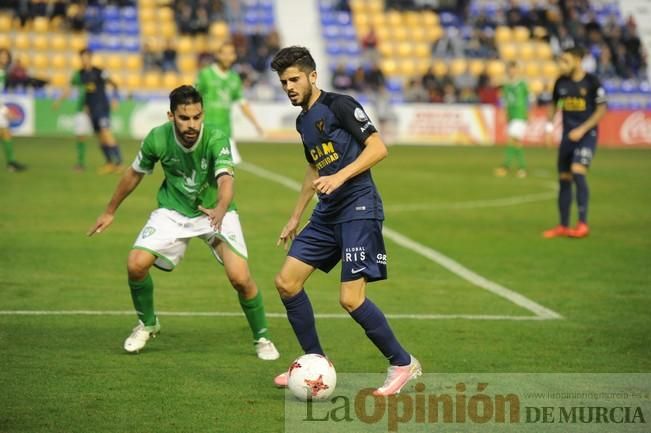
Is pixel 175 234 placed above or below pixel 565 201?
above

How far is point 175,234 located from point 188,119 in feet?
2.92

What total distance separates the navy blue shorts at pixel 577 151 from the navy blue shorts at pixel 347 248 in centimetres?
862

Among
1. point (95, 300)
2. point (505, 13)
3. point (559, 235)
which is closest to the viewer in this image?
point (95, 300)

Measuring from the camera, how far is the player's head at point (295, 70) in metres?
7.05

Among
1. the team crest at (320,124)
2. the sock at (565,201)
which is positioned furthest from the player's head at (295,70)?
the sock at (565,201)

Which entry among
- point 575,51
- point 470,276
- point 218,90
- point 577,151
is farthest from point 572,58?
point 218,90

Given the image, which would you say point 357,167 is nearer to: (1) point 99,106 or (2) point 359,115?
(2) point 359,115

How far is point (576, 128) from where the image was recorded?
15461 millimetres

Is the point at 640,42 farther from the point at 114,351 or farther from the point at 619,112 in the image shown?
the point at 114,351

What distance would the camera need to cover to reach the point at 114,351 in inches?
333

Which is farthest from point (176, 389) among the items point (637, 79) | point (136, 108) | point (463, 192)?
point (637, 79)

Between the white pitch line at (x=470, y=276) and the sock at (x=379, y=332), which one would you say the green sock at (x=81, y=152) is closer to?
the white pitch line at (x=470, y=276)

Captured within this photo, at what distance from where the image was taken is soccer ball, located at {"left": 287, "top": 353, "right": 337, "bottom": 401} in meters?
7.06

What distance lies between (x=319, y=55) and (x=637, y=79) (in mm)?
11251
